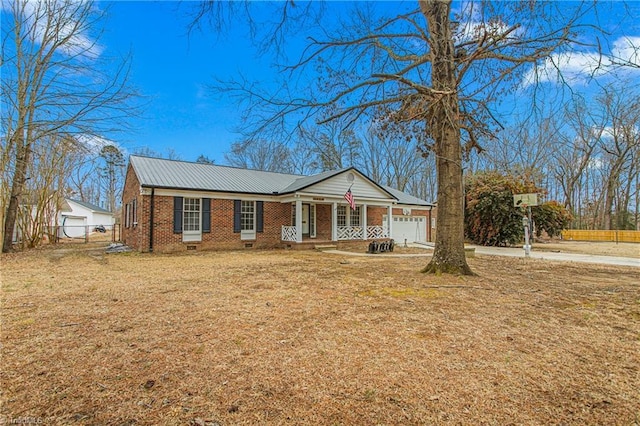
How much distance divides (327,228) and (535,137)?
73.5ft

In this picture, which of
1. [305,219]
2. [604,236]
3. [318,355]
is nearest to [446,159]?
[318,355]

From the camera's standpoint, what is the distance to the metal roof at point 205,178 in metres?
14.0

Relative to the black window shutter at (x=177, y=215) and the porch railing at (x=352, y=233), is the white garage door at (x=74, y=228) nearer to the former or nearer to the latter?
the black window shutter at (x=177, y=215)

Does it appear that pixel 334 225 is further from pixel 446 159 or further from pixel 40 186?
pixel 40 186

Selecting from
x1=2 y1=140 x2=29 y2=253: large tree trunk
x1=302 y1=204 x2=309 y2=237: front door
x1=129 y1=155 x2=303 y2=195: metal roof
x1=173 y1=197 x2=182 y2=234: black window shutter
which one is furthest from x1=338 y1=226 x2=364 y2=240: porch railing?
x1=2 y1=140 x2=29 y2=253: large tree trunk

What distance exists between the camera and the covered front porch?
16500mm

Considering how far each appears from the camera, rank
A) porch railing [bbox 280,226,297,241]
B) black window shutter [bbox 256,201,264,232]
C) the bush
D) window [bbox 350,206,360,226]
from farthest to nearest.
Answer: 1. window [bbox 350,206,360,226]
2. the bush
3. black window shutter [bbox 256,201,264,232]
4. porch railing [bbox 280,226,297,241]

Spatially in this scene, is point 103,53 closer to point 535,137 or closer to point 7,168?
point 7,168

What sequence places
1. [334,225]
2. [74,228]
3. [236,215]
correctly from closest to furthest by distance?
[236,215], [334,225], [74,228]

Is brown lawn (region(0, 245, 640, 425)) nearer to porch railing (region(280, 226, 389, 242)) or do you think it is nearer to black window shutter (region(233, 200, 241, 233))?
black window shutter (region(233, 200, 241, 233))

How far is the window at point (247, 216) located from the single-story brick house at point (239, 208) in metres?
0.05

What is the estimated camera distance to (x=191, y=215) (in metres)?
14.4

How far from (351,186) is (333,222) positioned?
7.66 feet

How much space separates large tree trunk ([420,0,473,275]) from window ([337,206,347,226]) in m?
11.4
